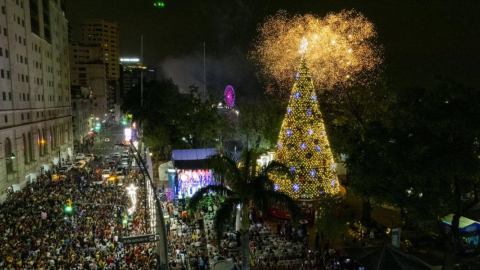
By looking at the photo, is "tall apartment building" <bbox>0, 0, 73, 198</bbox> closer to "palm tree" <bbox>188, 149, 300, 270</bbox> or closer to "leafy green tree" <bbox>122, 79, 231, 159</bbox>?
"leafy green tree" <bbox>122, 79, 231, 159</bbox>

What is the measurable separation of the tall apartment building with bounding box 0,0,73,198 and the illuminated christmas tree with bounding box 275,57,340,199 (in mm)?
25358

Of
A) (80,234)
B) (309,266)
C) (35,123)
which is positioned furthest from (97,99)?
(309,266)

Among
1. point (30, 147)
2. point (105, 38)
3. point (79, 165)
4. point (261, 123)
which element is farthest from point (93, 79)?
point (261, 123)

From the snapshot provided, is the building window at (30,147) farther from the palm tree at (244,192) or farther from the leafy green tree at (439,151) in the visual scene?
the leafy green tree at (439,151)

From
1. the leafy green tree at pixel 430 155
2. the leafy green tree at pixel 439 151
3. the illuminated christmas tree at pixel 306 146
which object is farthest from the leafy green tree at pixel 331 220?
the leafy green tree at pixel 439 151

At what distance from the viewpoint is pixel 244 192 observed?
12.8m

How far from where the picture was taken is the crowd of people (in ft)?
55.2

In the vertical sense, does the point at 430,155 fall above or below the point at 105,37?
below

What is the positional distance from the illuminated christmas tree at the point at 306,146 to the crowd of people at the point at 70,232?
1006 cm

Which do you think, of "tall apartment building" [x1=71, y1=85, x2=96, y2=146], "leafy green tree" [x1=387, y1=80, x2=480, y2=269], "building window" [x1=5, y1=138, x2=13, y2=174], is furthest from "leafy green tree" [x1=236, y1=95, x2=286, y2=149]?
"tall apartment building" [x1=71, y1=85, x2=96, y2=146]

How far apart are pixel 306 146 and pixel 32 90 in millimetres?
35278

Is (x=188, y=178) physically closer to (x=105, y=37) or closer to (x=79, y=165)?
(x=79, y=165)

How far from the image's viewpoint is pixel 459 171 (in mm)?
11641

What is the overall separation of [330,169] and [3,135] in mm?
28939
